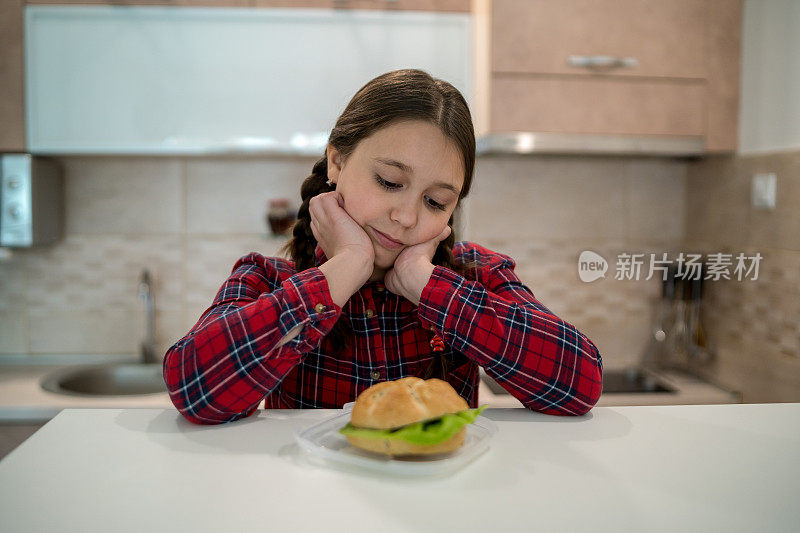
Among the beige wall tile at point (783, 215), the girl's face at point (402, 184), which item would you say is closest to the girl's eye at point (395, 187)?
the girl's face at point (402, 184)

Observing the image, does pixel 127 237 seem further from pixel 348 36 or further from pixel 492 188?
pixel 492 188

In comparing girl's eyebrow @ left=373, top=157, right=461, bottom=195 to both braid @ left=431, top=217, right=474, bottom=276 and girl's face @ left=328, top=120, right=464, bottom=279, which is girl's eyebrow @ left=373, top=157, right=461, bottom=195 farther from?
braid @ left=431, top=217, right=474, bottom=276

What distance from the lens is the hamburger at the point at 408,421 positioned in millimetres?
428

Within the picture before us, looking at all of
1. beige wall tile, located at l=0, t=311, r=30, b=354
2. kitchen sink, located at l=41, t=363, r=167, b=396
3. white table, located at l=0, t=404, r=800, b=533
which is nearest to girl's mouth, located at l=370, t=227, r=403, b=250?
white table, located at l=0, t=404, r=800, b=533

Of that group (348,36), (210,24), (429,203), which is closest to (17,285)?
(210,24)

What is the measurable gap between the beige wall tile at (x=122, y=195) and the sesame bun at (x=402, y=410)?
4.97 feet

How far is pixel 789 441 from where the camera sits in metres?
0.49

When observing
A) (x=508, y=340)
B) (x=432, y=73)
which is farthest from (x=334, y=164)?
(x=432, y=73)

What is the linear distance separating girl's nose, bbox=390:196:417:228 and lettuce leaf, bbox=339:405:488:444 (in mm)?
283

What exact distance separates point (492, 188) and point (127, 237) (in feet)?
3.38

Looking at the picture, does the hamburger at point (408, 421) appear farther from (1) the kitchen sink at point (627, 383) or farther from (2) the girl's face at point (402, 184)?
(1) the kitchen sink at point (627, 383)

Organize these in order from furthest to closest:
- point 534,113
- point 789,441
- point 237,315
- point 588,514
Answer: point 534,113, point 237,315, point 789,441, point 588,514

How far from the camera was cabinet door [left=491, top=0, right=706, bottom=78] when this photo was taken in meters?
1.47

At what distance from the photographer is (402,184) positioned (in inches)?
26.9
